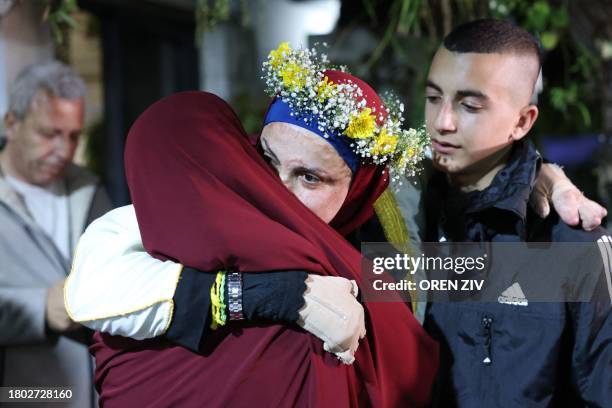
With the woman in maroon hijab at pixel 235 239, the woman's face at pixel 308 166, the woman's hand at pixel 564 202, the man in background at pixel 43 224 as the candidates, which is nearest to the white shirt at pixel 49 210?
the man in background at pixel 43 224

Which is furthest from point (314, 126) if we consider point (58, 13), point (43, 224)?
point (58, 13)

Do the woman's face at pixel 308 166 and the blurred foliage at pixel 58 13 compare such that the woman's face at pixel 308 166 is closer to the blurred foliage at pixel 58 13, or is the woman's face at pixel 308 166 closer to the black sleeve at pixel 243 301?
the black sleeve at pixel 243 301

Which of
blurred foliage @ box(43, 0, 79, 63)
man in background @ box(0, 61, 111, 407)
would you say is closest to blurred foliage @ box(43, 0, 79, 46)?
blurred foliage @ box(43, 0, 79, 63)

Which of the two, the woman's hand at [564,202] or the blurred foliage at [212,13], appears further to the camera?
the blurred foliage at [212,13]

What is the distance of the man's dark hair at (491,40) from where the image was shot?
7.42 feet

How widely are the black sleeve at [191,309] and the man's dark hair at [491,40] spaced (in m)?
1.10

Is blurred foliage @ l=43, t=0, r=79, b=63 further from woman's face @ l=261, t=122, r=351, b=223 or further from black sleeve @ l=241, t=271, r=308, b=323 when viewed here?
black sleeve @ l=241, t=271, r=308, b=323

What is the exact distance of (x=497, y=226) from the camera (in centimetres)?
221

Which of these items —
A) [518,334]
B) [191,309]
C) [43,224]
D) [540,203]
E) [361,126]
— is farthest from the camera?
[43,224]

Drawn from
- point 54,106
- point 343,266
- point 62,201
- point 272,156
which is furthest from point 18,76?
point 343,266

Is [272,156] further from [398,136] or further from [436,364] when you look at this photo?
[436,364]

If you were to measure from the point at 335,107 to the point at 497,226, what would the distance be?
0.68 m

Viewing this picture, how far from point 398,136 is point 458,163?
16.1 inches

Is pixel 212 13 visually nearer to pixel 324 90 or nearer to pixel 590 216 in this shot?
pixel 324 90
